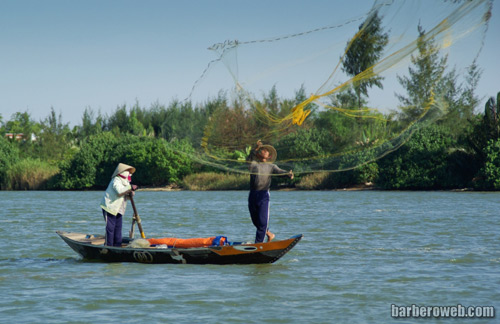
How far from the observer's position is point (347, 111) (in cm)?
1020

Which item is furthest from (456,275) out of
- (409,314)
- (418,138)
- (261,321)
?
(418,138)

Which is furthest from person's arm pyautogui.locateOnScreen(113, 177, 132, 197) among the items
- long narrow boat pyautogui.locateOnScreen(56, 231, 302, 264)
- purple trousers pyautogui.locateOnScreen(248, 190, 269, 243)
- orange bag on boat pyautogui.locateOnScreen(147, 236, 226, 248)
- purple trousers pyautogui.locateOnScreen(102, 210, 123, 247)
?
purple trousers pyautogui.locateOnScreen(248, 190, 269, 243)

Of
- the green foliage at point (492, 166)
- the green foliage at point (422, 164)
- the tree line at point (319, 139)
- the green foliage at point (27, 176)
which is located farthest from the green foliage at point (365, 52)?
the green foliage at point (27, 176)

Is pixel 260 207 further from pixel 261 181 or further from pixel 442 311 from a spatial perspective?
pixel 442 311

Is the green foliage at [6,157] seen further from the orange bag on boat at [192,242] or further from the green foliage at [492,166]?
the orange bag on boat at [192,242]

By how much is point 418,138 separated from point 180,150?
39018 millimetres

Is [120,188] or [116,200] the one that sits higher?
[120,188]

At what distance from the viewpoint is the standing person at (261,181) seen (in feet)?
36.9

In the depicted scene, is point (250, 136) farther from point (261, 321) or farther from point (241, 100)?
point (261, 321)

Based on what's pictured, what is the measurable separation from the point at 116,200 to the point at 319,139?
13.1 feet

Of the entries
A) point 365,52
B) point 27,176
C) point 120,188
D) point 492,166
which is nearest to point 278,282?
point 120,188

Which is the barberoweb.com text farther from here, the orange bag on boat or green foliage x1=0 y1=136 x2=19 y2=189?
green foliage x1=0 y1=136 x2=19 y2=189

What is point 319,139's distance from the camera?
10914 mm

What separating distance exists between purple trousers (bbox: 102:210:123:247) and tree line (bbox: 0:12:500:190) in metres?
1.81
